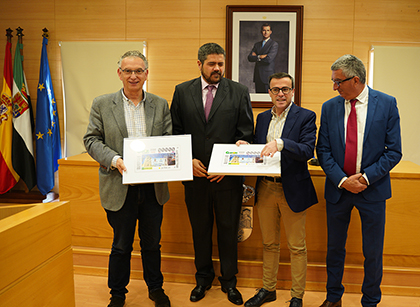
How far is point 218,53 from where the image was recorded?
207cm

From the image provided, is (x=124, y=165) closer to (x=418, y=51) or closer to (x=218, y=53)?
(x=218, y=53)

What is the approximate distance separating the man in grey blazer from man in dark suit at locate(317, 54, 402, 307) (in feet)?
3.57

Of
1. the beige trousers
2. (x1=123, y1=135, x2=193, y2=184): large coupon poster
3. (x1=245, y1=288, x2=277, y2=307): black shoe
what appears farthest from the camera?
(x1=245, y1=288, x2=277, y2=307): black shoe

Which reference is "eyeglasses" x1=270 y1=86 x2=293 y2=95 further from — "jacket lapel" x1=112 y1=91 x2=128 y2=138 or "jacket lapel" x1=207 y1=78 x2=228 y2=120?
"jacket lapel" x1=112 y1=91 x2=128 y2=138

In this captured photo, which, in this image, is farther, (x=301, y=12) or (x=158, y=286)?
(x=301, y=12)

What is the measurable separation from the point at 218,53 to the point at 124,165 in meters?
0.93

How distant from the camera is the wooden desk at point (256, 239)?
2.39 meters

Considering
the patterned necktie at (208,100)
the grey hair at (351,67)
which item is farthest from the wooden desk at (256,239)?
the grey hair at (351,67)

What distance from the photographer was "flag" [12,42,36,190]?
396 centimetres

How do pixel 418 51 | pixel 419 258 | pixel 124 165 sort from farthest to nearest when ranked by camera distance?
pixel 418 51 → pixel 419 258 → pixel 124 165

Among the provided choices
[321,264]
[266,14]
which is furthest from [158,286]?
[266,14]

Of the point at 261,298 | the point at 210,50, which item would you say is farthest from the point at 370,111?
the point at 261,298

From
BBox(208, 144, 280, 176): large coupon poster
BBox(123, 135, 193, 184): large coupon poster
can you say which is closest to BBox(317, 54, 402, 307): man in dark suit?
BBox(208, 144, 280, 176): large coupon poster

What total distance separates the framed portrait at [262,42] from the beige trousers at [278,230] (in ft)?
6.60
